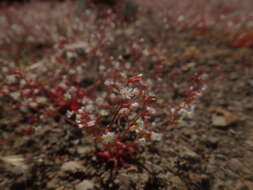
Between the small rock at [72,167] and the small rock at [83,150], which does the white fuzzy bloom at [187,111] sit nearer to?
the small rock at [83,150]

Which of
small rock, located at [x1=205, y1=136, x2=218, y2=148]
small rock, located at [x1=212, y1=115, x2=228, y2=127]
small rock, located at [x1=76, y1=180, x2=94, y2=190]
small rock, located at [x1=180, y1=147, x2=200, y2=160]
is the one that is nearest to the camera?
small rock, located at [x1=76, y1=180, x2=94, y2=190]

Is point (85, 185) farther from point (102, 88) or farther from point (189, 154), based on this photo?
point (102, 88)

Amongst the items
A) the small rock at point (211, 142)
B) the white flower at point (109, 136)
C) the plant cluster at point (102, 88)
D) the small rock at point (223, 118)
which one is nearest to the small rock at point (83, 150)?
the plant cluster at point (102, 88)

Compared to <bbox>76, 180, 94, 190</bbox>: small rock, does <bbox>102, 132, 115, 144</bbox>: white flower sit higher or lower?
higher

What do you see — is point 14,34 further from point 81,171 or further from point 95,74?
point 81,171

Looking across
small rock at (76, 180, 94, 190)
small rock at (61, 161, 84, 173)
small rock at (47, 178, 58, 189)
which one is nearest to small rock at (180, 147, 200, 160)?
small rock at (76, 180, 94, 190)

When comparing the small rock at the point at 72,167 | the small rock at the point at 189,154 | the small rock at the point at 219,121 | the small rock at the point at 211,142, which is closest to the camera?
the small rock at the point at 72,167

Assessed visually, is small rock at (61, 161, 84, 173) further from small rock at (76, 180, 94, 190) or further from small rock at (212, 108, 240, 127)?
small rock at (212, 108, 240, 127)

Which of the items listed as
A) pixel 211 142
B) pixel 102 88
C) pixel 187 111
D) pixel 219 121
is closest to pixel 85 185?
pixel 187 111
